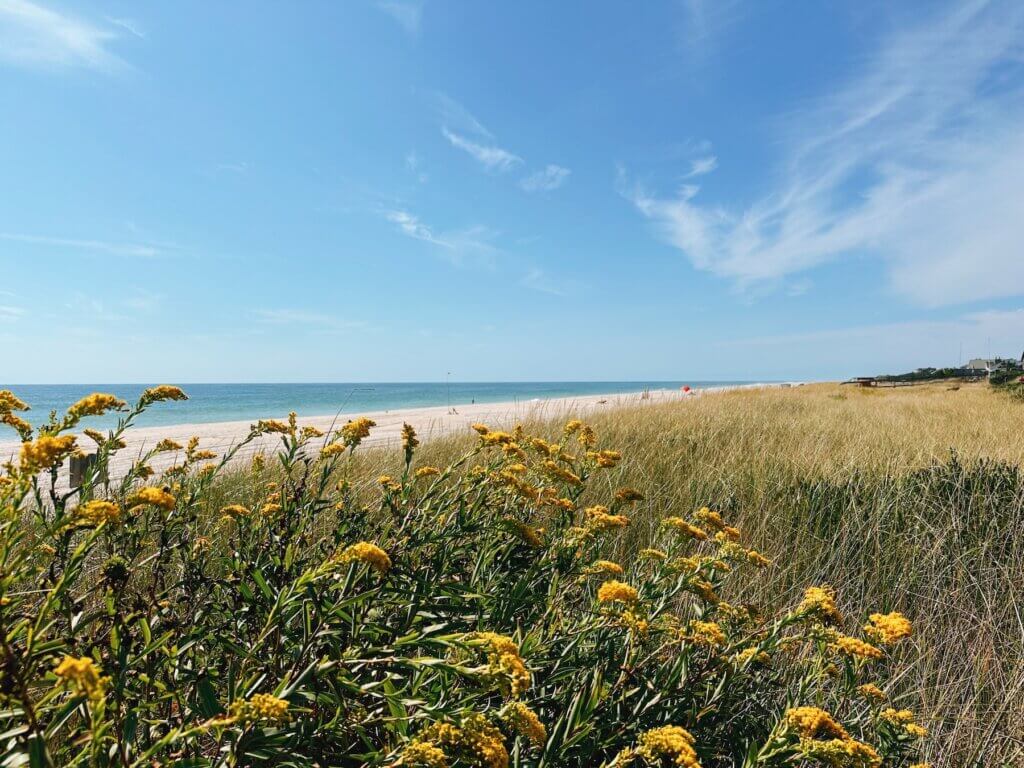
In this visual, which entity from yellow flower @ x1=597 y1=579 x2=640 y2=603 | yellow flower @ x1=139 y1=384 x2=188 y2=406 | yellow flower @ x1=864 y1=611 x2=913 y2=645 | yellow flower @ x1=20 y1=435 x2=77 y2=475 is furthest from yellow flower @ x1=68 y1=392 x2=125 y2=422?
yellow flower @ x1=864 y1=611 x2=913 y2=645

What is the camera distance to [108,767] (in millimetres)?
1011

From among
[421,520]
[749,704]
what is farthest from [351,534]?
[749,704]

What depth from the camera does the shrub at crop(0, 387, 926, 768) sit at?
0.98 m

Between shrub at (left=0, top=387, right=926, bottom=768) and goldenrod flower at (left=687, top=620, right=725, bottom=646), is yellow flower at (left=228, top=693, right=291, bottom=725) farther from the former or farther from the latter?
goldenrod flower at (left=687, top=620, right=725, bottom=646)

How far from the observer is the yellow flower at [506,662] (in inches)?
37.3

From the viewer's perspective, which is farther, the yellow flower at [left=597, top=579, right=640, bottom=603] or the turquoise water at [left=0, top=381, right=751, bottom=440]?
the turquoise water at [left=0, top=381, right=751, bottom=440]

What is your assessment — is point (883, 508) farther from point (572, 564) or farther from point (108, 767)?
point (108, 767)

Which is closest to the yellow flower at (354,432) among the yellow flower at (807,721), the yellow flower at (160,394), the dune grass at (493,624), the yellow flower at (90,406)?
the dune grass at (493,624)

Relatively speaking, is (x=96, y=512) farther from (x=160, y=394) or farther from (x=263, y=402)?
(x=263, y=402)

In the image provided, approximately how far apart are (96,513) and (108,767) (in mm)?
460

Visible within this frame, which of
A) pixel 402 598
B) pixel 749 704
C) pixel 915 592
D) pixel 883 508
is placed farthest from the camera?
pixel 883 508

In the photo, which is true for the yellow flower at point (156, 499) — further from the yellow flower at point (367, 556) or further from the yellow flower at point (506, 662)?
the yellow flower at point (506, 662)

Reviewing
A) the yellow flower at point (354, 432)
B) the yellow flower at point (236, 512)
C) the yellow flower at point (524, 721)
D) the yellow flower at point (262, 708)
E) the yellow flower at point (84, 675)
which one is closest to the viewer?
the yellow flower at point (84, 675)

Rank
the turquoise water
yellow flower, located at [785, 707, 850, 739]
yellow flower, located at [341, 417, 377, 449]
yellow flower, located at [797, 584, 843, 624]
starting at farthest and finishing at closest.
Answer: the turquoise water
yellow flower, located at [341, 417, 377, 449]
yellow flower, located at [797, 584, 843, 624]
yellow flower, located at [785, 707, 850, 739]
